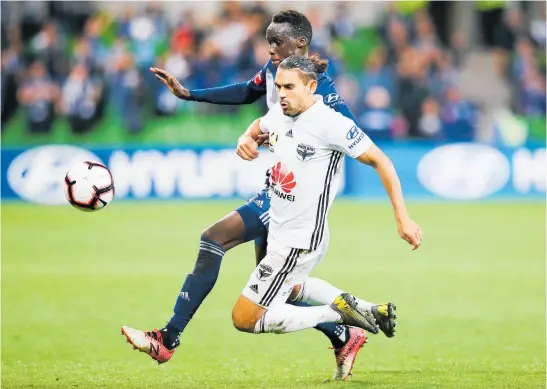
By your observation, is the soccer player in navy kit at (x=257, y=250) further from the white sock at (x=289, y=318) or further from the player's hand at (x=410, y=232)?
the player's hand at (x=410, y=232)

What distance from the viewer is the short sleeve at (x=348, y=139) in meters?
6.35

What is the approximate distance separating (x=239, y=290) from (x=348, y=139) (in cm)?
539

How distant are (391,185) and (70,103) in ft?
48.3

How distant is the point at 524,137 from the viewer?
1992 cm

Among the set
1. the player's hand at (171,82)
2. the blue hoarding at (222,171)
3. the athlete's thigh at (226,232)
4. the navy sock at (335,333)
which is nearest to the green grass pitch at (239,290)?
the navy sock at (335,333)

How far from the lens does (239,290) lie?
37.7 ft

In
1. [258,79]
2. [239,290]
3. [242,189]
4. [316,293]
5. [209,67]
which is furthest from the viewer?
[209,67]

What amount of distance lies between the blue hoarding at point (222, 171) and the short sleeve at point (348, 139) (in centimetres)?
1195

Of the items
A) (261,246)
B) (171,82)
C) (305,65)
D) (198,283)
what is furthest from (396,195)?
(171,82)

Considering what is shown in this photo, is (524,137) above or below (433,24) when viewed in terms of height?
below

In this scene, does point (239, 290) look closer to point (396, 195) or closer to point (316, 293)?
point (316, 293)

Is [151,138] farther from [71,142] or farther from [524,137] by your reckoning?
[524,137]

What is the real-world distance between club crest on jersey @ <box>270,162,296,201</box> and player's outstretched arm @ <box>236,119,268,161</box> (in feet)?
0.59

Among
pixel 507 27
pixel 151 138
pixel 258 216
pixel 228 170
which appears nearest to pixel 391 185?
pixel 258 216
